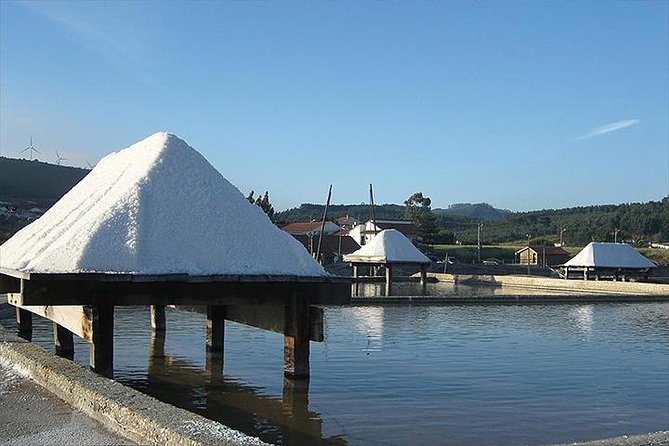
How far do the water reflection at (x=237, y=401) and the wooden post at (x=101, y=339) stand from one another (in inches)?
32.9

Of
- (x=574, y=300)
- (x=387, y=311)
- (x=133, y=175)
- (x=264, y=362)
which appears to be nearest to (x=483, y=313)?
(x=387, y=311)

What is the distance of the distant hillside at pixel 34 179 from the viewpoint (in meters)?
77.7

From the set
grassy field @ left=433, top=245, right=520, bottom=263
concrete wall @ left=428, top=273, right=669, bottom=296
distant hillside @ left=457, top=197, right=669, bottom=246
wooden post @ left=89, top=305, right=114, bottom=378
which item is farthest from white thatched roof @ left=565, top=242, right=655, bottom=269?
distant hillside @ left=457, top=197, right=669, bottom=246

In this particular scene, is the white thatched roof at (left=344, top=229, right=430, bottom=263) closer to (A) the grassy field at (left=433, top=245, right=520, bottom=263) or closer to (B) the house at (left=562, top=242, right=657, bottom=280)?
(B) the house at (left=562, top=242, right=657, bottom=280)

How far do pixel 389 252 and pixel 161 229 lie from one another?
2602 centimetres

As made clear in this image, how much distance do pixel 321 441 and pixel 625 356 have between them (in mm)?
8224

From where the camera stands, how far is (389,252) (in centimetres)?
3472

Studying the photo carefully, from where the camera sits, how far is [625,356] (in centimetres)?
1372

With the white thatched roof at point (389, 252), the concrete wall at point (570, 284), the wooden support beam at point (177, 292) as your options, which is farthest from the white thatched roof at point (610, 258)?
the wooden support beam at point (177, 292)

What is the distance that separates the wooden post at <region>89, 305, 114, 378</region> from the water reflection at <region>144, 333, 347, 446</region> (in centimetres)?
84

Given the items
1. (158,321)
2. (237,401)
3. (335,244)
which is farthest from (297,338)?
(335,244)

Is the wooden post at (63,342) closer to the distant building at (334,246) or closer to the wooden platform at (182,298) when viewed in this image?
the wooden platform at (182,298)

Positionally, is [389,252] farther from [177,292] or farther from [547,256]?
[547,256]

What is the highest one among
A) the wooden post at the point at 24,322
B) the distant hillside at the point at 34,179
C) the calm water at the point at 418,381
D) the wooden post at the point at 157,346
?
the distant hillside at the point at 34,179
